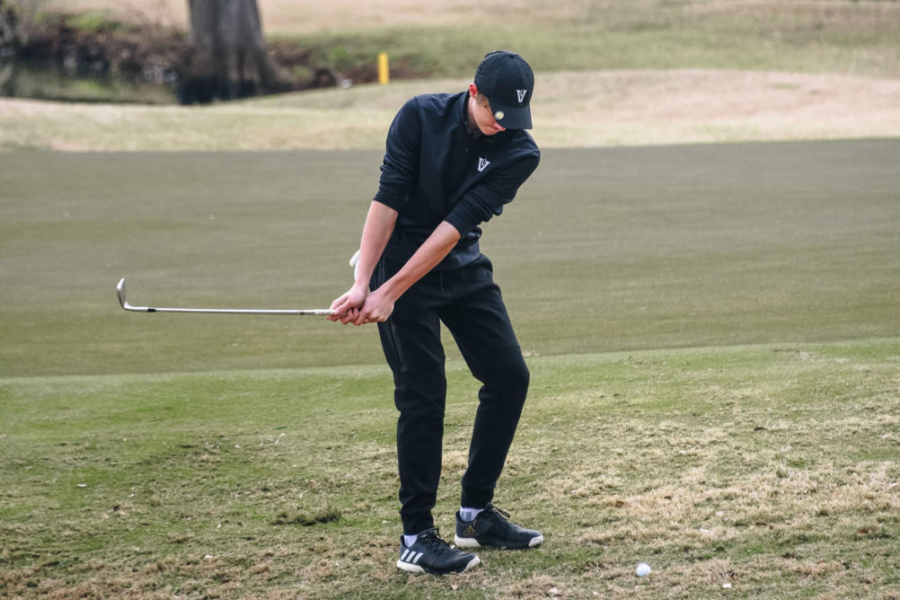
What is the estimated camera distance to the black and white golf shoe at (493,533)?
3.96 metres

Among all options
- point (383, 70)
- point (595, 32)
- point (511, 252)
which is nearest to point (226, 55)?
point (383, 70)

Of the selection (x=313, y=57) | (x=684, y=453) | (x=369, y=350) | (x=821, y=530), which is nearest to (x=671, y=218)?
(x=369, y=350)

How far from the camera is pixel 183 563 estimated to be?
13.0ft

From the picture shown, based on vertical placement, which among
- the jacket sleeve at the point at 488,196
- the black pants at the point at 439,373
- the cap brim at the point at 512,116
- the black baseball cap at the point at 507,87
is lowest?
the black pants at the point at 439,373

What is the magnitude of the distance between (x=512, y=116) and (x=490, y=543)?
1.52 meters

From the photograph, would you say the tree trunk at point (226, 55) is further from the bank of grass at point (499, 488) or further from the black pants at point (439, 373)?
the black pants at point (439, 373)

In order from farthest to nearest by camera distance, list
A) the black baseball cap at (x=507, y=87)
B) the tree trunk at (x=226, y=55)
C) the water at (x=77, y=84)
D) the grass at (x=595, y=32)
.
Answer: the grass at (x=595, y=32) → the water at (x=77, y=84) → the tree trunk at (x=226, y=55) → the black baseball cap at (x=507, y=87)

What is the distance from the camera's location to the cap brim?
3.65 meters

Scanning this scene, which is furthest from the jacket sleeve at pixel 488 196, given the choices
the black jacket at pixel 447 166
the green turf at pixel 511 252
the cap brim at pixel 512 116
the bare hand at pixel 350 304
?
the green turf at pixel 511 252

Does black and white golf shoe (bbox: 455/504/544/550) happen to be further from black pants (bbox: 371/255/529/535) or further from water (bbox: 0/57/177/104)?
water (bbox: 0/57/177/104)

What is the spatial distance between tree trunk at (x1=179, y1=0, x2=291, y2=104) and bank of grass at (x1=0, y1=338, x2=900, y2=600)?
3043cm

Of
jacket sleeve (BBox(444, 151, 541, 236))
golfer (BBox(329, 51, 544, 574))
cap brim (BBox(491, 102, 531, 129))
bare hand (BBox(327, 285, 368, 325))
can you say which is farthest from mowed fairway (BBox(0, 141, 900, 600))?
cap brim (BBox(491, 102, 531, 129))

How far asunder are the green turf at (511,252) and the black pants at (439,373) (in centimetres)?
336

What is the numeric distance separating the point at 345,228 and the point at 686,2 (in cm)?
3844
